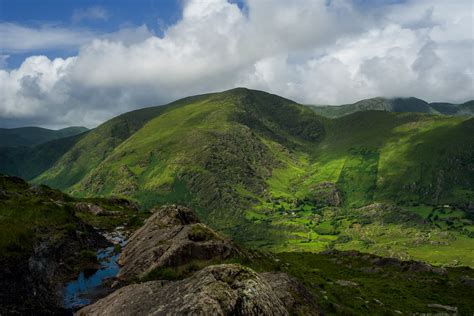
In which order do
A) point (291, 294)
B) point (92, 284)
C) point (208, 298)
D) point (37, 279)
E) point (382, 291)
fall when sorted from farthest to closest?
point (382, 291) < point (92, 284) < point (37, 279) < point (291, 294) < point (208, 298)

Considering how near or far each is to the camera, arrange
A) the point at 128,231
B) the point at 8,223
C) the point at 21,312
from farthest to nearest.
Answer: the point at 128,231, the point at 8,223, the point at 21,312

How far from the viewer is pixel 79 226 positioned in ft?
190

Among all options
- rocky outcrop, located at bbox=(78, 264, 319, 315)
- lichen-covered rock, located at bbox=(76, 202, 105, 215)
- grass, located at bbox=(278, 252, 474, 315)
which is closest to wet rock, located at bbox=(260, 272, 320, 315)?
rocky outcrop, located at bbox=(78, 264, 319, 315)

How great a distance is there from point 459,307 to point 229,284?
65550mm

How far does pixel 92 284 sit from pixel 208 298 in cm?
2354

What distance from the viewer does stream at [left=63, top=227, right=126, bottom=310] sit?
1353 inches

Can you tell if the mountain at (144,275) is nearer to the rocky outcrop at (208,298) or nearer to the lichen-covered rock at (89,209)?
the rocky outcrop at (208,298)

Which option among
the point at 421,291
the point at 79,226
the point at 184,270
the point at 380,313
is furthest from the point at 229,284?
the point at 421,291

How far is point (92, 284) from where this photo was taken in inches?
1572

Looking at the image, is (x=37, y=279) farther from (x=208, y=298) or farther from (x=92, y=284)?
(x=208, y=298)

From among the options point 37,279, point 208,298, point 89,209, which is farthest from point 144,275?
point 89,209

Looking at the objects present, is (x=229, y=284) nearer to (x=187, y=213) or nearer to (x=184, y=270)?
(x=184, y=270)

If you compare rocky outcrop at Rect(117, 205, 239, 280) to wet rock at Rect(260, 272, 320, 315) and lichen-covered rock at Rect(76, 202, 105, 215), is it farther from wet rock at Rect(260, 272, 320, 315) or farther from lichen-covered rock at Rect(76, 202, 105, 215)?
lichen-covered rock at Rect(76, 202, 105, 215)

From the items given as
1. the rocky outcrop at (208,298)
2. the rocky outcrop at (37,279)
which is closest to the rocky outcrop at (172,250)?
the rocky outcrop at (37,279)
